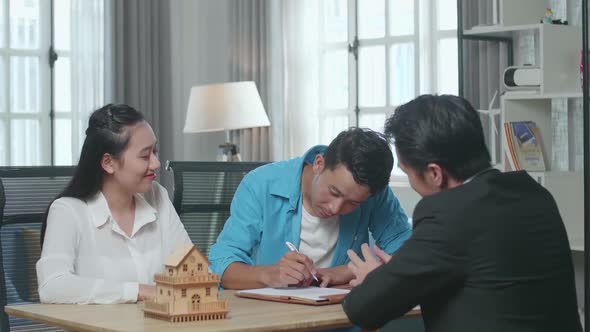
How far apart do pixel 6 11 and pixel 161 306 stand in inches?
161

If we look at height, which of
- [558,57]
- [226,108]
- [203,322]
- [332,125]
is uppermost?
[558,57]

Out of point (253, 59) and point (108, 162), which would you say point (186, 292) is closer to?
point (108, 162)

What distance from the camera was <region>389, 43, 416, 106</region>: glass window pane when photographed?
5.66 meters

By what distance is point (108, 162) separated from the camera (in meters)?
2.74

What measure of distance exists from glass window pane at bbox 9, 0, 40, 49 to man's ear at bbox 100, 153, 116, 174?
134 inches

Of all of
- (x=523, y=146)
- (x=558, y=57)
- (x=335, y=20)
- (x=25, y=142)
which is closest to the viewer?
(x=558, y=57)

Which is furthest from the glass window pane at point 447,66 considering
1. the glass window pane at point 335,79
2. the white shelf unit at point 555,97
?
the white shelf unit at point 555,97

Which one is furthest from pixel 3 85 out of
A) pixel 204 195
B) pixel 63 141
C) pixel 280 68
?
pixel 204 195

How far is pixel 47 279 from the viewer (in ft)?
8.05

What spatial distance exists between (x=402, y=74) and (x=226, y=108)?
1079 mm

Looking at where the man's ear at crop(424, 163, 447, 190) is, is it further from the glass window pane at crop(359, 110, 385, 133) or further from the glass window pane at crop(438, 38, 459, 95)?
the glass window pane at crop(359, 110, 385, 133)

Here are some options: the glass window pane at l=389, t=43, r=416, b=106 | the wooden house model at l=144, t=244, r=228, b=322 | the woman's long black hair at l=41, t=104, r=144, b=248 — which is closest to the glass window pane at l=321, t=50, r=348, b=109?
the glass window pane at l=389, t=43, r=416, b=106

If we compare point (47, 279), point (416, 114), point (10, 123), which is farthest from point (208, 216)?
point (10, 123)

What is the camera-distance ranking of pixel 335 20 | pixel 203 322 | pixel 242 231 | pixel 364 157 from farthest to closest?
pixel 335 20 < pixel 242 231 < pixel 364 157 < pixel 203 322
